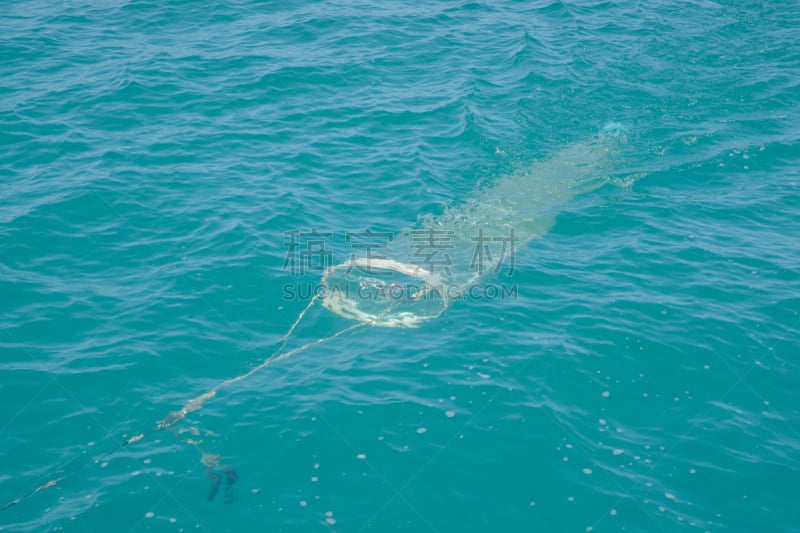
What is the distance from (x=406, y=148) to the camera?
102 feet

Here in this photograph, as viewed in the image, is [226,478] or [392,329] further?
[392,329]

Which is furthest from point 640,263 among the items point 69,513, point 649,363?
point 69,513

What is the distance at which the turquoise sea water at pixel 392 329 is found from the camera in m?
16.8

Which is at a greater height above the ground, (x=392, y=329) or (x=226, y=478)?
(x=392, y=329)

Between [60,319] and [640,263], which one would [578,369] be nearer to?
[640,263]

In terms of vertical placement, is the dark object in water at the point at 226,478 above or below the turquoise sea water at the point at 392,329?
below

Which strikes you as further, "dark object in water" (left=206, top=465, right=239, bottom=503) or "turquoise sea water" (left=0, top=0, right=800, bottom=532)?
"turquoise sea water" (left=0, top=0, right=800, bottom=532)

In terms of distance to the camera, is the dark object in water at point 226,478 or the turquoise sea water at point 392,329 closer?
the dark object in water at point 226,478

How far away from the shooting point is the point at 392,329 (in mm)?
22062

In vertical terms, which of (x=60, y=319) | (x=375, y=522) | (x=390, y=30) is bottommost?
(x=375, y=522)

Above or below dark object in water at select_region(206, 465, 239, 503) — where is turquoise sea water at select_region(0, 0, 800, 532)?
above

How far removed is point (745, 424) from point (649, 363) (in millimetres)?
3053

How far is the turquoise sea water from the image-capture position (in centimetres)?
1675

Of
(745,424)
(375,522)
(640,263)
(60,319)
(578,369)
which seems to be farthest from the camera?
(640,263)
